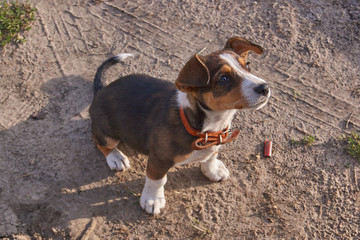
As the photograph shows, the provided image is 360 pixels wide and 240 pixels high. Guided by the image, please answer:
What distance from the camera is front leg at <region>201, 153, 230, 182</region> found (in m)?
4.55

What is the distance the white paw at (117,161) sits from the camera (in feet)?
15.2

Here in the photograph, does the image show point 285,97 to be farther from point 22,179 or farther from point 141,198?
point 22,179

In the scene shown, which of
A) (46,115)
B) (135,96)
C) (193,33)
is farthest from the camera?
(193,33)

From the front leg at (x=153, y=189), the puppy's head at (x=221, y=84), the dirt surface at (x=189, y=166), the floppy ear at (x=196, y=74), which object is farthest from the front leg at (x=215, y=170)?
the floppy ear at (x=196, y=74)

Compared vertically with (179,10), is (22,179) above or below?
below

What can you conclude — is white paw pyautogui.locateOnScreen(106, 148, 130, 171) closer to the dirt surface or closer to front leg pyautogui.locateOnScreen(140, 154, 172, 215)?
the dirt surface

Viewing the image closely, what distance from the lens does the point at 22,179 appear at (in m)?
4.56

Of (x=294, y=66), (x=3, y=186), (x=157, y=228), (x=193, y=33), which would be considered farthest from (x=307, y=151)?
(x=3, y=186)

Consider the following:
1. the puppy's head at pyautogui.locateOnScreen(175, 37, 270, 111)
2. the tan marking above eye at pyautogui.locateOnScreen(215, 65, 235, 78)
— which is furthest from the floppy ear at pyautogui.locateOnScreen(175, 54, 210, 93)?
the tan marking above eye at pyautogui.locateOnScreen(215, 65, 235, 78)

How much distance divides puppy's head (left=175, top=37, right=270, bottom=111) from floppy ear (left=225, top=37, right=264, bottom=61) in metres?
0.36

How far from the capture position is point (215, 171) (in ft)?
15.0

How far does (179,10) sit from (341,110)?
127 inches

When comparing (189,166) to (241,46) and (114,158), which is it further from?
(241,46)

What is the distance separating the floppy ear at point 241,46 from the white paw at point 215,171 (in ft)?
4.65
